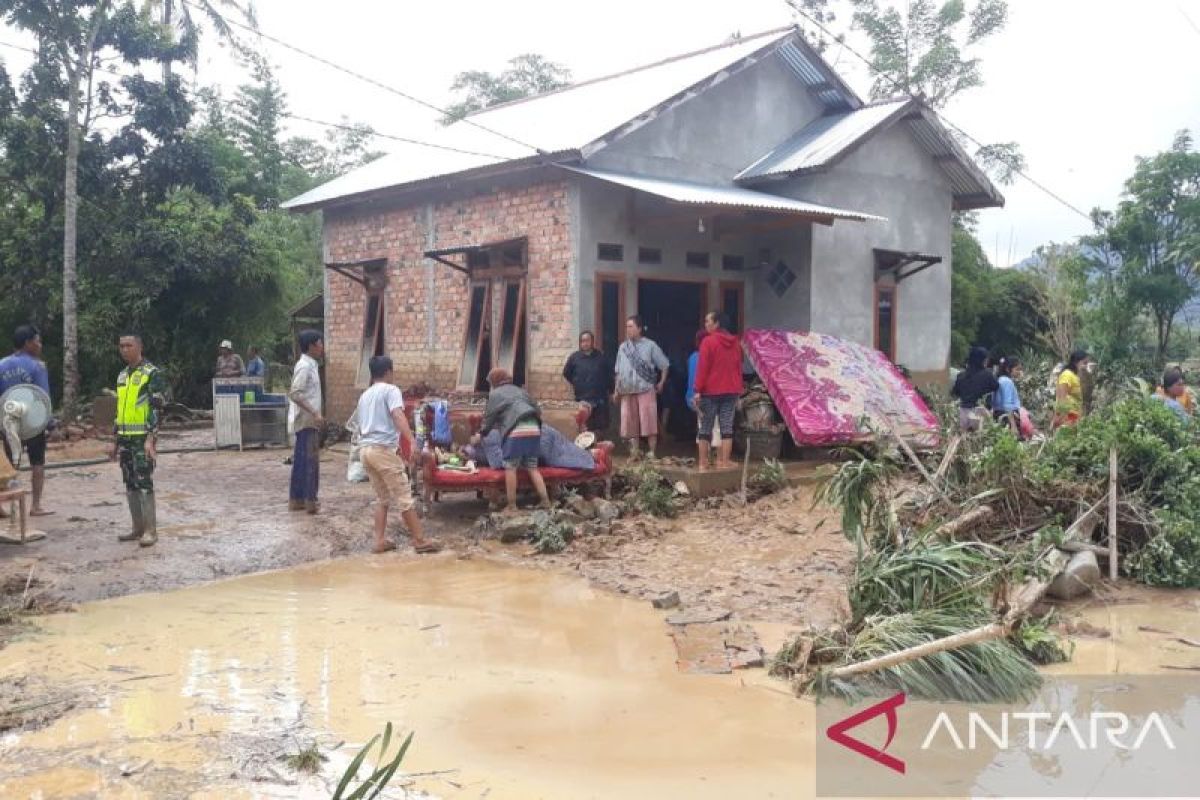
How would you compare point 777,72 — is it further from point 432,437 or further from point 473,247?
point 432,437

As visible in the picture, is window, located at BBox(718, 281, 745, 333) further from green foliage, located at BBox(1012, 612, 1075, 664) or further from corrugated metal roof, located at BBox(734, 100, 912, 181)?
green foliage, located at BBox(1012, 612, 1075, 664)

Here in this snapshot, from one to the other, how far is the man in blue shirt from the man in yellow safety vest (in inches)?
52.7

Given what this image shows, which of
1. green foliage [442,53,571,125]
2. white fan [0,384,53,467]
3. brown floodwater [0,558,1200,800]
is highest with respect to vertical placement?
green foliage [442,53,571,125]

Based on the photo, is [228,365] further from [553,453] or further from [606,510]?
[606,510]

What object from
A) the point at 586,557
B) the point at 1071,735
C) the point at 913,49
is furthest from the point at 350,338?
the point at 913,49

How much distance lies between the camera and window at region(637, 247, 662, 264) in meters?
12.6

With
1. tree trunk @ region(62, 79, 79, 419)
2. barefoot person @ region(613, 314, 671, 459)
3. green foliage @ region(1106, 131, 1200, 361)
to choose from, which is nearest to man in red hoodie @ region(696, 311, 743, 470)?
barefoot person @ region(613, 314, 671, 459)

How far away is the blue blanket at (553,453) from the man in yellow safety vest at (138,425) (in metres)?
2.95

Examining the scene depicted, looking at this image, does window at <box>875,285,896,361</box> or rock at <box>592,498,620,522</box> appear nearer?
rock at <box>592,498,620,522</box>

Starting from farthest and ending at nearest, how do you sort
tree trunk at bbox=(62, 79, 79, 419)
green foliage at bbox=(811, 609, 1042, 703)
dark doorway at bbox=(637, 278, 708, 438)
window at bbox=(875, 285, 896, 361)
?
tree trunk at bbox=(62, 79, 79, 419)
window at bbox=(875, 285, 896, 361)
dark doorway at bbox=(637, 278, 708, 438)
green foliage at bbox=(811, 609, 1042, 703)

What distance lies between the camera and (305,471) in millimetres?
9820

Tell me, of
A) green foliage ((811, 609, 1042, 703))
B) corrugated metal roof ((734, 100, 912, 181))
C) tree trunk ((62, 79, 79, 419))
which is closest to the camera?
green foliage ((811, 609, 1042, 703))

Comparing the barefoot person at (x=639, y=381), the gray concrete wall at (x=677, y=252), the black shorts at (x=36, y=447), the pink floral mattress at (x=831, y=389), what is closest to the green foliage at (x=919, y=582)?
the pink floral mattress at (x=831, y=389)

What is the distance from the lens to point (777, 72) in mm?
14273
